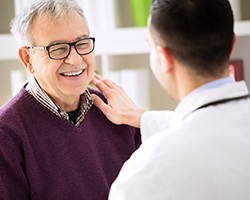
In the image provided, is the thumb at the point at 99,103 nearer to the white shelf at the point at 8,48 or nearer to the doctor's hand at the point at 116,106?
the doctor's hand at the point at 116,106

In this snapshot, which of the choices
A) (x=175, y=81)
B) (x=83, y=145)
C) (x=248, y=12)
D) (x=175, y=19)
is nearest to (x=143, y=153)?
(x=175, y=81)

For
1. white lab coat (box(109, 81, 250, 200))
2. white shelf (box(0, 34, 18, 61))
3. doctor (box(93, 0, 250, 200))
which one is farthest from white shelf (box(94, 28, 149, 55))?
white lab coat (box(109, 81, 250, 200))

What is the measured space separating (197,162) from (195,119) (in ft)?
0.33

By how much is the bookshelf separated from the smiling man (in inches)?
33.3

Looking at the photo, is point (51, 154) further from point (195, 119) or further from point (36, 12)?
point (195, 119)

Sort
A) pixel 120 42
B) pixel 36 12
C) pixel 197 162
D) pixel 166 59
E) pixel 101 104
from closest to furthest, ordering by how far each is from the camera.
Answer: pixel 197 162 → pixel 166 59 → pixel 36 12 → pixel 101 104 → pixel 120 42

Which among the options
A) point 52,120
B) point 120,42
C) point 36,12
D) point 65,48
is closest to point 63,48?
point 65,48

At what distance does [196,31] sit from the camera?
1233 mm

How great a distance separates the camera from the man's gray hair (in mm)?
1809

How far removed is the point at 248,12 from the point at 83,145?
1.35 meters

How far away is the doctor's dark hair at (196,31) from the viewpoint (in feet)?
4.02

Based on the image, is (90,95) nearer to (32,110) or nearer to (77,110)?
(77,110)

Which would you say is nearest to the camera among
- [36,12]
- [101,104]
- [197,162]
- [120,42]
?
[197,162]

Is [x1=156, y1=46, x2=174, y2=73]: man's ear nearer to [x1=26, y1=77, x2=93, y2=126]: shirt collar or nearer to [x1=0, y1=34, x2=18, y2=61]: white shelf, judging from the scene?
[x1=26, y1=77, x2=93, y2=126]: shirt collar
